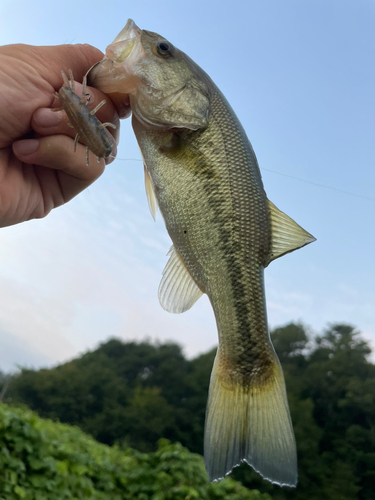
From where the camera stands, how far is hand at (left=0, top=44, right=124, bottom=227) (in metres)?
2.12

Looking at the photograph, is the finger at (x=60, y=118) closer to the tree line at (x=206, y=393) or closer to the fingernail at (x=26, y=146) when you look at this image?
the fingernail at (x=26, y=146)

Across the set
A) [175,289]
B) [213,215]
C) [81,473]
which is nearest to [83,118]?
[213,215]

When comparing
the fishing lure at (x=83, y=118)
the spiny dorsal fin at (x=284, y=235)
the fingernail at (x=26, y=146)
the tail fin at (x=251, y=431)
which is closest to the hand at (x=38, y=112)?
the fingernail at (x=26, y=146)

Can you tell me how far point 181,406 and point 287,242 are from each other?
49471 millimetres

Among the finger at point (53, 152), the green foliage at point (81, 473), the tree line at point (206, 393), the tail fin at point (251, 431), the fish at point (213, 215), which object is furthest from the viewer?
the tree line at point (206, 393)

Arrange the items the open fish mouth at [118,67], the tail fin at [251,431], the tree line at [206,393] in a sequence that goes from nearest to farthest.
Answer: the tail fin at [251,431], the open fish mouth at [118,67], the tree line at [206,393]

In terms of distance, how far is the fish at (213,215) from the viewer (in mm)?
1836

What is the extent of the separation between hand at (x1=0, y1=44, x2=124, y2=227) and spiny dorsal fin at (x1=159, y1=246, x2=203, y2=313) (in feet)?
2.72

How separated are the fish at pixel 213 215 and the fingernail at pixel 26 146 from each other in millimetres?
483

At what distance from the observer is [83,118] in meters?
1.86

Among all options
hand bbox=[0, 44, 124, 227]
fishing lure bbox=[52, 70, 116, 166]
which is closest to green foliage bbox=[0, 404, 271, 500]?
hand bbox=[0, 44, 124, 227]

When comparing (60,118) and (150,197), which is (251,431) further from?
(60,118)

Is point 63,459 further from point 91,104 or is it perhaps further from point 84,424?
point 84,424

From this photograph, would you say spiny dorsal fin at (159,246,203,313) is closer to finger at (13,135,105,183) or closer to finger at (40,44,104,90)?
finger at (13,135,105,183)
